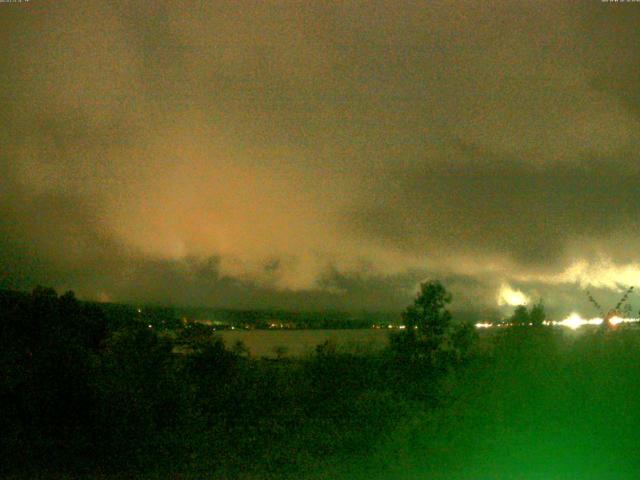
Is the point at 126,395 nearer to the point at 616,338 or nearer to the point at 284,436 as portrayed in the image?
the point at 284,436

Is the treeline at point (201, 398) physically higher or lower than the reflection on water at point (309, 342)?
lower

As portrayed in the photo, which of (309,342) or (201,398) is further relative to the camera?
(309,342)

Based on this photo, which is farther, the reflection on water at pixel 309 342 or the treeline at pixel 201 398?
the reflection on water at pixel 309 342

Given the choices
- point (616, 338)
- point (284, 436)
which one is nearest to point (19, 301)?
point (284, 436)

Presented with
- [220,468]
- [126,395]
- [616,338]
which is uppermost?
[616,338]

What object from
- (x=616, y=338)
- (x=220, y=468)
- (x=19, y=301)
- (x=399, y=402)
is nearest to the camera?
(x=220, y=468)

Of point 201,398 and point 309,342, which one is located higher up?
point 309,342

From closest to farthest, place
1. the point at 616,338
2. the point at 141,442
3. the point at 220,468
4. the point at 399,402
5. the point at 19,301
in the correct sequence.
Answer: the point at 220,468, the point at 141,442, the point at 399,402, the point at 616,338, the point at 19,301

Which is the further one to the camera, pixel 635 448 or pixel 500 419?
pixel 500 419
